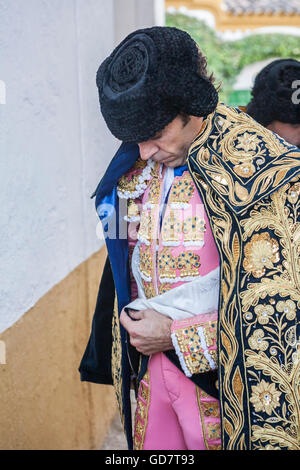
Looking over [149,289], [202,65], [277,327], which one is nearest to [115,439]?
[149,289]

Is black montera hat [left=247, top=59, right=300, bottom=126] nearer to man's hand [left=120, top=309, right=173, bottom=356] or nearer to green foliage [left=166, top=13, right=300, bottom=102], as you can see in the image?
man's hand [left=120, top=309, right=173, bottom=356]

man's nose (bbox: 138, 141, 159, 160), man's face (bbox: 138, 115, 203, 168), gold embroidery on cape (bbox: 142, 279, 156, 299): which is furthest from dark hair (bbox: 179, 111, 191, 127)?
gold embroidery on cape (bbox: 142, 279, 156, 299)

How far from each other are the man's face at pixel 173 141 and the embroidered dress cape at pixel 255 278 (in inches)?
2.4

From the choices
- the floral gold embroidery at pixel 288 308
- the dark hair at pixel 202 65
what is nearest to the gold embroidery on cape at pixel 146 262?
the floral gold embroidery at pixel 288 308

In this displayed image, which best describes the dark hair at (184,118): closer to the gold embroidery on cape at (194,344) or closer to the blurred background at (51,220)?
the blurred background at (51,220)

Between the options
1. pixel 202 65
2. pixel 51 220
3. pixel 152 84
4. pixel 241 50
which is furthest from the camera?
pixel 241 50

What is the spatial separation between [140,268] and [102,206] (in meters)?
0.29

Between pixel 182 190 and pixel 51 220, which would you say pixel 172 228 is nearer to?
pixel 182 190

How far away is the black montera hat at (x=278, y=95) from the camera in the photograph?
2170 millimetres

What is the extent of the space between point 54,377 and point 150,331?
1.04m

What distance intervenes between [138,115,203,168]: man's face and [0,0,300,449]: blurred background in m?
0.29

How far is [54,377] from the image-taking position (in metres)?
2.46

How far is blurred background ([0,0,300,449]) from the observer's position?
1.95 meters
